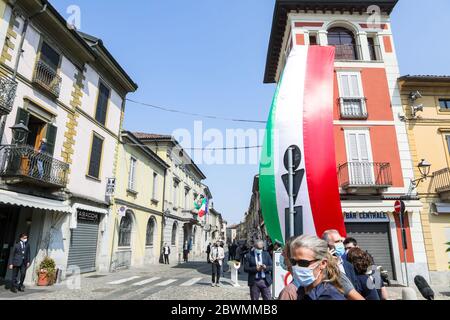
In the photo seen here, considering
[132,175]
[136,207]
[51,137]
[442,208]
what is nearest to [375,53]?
[442,208]

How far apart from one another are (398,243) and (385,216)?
128 centimetres

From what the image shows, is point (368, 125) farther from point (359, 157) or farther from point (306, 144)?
point (306, 144)

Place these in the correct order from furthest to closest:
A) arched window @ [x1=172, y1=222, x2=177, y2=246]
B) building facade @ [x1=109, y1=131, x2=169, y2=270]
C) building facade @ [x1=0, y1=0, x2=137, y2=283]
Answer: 1. arched window @ [x1=172, y1=222, x2=177, y2=246]
2. building facade @ [x1=109, y1=131, x2=169, y2=270]
3. building facade @ [x1=0, y1=0, x2=137, y2=283]

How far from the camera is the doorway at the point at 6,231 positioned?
1124 cm

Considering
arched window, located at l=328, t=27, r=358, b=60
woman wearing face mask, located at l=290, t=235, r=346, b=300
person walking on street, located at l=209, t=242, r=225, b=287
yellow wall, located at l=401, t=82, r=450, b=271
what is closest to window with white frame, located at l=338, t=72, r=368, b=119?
arched window, located at l=328, t=27, r=358, b=60

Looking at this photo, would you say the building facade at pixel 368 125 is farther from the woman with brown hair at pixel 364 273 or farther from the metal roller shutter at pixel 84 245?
the metal roller shutter at pixel 84 245

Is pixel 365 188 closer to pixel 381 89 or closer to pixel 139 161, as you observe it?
pixel 381 89

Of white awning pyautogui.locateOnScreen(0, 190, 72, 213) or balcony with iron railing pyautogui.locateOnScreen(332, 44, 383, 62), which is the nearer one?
white awning pyautogui.locateOnScreen(0, 190, 72, 213)

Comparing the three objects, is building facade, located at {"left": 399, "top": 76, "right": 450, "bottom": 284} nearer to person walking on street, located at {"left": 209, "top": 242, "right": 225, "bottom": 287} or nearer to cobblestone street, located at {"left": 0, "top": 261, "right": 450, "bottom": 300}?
cobblestone street, located at {"left": 0, "top": 261, "right": 450, "bottom": 300}

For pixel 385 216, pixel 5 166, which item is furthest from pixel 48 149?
pixel 385 216

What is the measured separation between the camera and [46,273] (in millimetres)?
11164

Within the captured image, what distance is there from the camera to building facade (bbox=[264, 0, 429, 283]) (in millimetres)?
13250

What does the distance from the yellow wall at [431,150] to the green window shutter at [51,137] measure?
1660 centimetres

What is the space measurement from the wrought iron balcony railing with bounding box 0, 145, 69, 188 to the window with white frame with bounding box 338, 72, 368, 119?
13.4m
